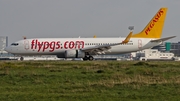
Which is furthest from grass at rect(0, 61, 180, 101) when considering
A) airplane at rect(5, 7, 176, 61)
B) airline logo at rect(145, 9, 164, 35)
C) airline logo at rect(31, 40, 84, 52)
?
airline logo at rect(145, 9, 164, 35)

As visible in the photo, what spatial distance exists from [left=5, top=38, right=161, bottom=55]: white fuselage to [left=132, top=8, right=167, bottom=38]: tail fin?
1523 millimetres

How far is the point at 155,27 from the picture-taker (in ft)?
221

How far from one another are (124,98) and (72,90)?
369 centimetres

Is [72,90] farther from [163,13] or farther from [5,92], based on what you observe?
[163,13]

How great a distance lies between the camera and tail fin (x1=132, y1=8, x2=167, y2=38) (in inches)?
2630

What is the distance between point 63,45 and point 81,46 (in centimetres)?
270

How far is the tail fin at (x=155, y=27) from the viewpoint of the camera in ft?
219

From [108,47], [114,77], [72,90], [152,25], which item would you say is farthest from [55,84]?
[152,25]

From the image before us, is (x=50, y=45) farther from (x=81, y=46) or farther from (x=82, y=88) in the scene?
(x=82, y=88)

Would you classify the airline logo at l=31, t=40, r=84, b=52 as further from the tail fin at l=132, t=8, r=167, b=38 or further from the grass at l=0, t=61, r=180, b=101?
the grass at l=0, t=61, r=180, b=101

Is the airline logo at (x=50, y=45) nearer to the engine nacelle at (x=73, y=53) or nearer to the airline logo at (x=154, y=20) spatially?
the engine nacelle at (x=73, y=53)

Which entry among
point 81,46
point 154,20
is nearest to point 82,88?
point 81,46

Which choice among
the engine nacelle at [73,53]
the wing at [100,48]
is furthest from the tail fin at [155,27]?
the engine nacelle at [73,53]

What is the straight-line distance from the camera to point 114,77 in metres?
30.0
